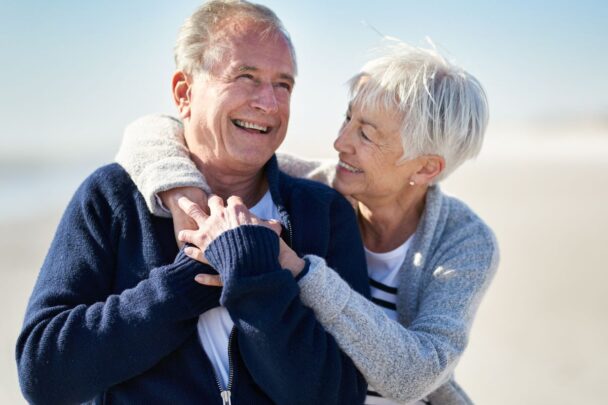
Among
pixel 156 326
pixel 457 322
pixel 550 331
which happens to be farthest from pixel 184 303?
pixel 550 331

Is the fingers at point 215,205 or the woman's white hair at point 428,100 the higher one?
the woman's white hair at point 428,100

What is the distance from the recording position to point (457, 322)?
100 inches

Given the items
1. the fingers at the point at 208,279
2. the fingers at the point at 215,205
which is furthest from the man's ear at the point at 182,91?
the fingers at the point at 208,279

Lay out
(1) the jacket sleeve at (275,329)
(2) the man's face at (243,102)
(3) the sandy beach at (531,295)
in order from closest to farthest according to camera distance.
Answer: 1. (1) the jacket sleeve at (275,329)
2. (2) the man's face at (243,102)
3. (3) the sandy beach at (531,295)

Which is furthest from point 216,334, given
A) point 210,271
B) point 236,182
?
point 236,182

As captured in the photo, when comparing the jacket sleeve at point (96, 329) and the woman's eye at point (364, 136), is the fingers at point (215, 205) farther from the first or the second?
the woman's eye at point (364, 136)

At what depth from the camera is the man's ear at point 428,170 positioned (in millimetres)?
2977

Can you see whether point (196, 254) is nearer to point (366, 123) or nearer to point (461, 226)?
point (366, 123)

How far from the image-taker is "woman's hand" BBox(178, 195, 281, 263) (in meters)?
2.16

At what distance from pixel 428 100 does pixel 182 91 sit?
102 centimetres

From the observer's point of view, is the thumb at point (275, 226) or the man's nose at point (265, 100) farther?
the man's nose at point (265, 100)

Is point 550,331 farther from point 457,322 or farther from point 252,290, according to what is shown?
point 252,290

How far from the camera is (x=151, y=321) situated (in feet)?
7.09

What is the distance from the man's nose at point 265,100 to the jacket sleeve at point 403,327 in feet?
2.16
